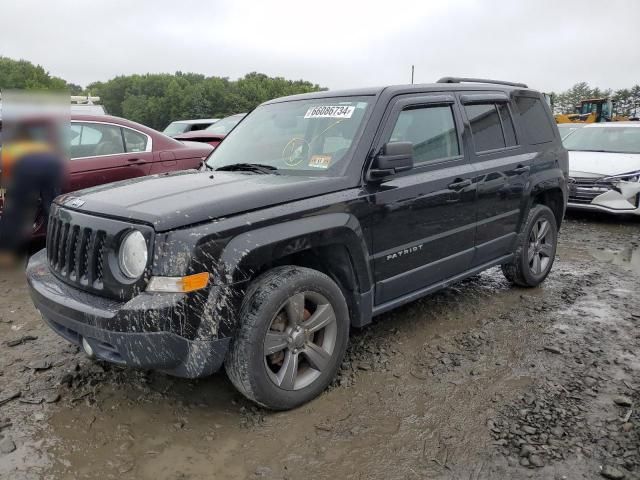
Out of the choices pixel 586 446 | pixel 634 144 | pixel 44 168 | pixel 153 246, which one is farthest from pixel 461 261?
pixel 634 144

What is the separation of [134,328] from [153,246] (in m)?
0.39

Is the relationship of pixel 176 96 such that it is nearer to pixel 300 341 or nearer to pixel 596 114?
pixel 596 114

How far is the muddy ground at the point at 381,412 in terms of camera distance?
2.49 metres

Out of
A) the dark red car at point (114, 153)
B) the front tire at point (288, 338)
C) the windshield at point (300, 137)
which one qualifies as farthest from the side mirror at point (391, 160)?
the dark red car at point (114, 153)

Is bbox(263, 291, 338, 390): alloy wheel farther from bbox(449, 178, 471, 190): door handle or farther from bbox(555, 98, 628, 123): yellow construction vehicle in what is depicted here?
bbox(555, 98, 628, 123): yellow construction vehicle

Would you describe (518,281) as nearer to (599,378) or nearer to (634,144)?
(599,378)

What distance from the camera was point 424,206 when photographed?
138 inches

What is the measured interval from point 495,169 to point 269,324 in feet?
7.77

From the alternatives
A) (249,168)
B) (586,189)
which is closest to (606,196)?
(586,189)

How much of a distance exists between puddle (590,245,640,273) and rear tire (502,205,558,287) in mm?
1351

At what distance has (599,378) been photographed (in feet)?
10.7

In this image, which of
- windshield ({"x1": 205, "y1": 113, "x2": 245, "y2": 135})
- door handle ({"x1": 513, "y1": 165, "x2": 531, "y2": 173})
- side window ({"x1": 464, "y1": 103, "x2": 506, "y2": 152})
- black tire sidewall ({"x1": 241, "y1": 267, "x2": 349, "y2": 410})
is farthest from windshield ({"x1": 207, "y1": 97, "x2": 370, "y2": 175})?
windshield ({"x1": 205, "y1": 113, "x2": 245, "y2": 135})

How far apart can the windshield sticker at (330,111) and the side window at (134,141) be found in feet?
10.2

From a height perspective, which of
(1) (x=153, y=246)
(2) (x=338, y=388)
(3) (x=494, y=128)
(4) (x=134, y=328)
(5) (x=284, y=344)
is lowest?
(2) (x=338, y=388)
